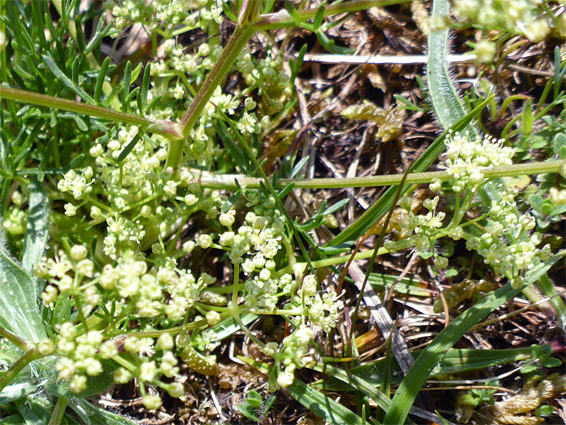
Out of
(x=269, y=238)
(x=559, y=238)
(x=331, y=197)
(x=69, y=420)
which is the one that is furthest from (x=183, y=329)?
(x=559, y=238)

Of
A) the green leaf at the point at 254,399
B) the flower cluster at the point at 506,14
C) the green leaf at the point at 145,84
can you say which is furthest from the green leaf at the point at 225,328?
the flower cluster at the point at 506,14

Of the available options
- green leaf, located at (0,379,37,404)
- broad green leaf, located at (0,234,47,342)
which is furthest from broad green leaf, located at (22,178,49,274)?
green leaf, located at (0,379,37,404)

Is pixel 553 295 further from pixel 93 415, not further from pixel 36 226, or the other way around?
pixel 36 226

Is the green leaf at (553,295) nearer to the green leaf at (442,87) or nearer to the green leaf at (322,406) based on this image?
the green leaf at (442,87)

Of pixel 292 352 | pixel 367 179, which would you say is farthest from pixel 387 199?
pixel 292 352

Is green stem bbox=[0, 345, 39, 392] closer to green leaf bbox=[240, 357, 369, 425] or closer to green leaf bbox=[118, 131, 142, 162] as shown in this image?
green leaf bbox=[118, 131, 142, 162]

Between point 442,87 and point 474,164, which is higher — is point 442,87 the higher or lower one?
the higher one

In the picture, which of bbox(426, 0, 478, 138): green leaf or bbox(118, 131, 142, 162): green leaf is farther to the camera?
bbox(426, 0, 478, 138): green leaf
